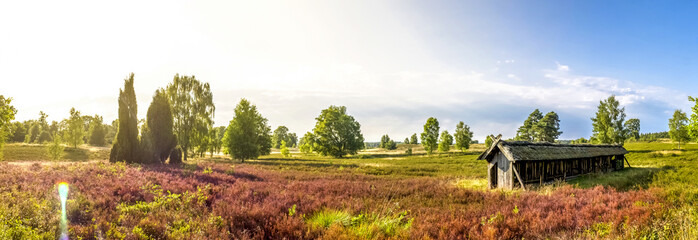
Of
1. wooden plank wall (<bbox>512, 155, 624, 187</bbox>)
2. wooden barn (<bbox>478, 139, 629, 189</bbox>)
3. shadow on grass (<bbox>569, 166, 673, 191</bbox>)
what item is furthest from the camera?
wooden plank wall (<bbox>512, 155, 624, 187</bbox>)

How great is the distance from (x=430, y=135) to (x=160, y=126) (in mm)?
55719

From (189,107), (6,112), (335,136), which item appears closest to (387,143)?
(335,136)

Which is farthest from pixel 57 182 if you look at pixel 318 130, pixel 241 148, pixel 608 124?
pixel 608 124

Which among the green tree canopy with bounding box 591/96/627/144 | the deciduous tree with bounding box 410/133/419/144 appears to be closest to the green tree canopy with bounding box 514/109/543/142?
the green tree canopy with bounding box 591/96/627/144

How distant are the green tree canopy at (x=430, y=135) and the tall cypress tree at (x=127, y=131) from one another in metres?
56.8

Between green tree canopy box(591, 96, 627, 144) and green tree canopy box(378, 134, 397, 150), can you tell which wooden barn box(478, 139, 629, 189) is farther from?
green tree canopy box(378, 134, 397, 150)

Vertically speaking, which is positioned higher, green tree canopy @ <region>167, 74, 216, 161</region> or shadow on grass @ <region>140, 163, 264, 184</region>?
green tree canopy @ <region>167, 74, 216, 161</region>

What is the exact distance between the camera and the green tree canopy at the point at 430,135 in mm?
68000

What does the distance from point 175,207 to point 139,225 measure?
179cm

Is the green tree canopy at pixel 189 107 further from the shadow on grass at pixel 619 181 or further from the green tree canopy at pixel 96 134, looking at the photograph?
the green tree canopy at pixel 96 134

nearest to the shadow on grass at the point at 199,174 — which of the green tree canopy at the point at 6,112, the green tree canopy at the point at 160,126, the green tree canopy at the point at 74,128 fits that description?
the green tree canopy at the point at 6,112

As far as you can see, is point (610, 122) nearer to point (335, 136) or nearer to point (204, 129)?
point (335, 136)

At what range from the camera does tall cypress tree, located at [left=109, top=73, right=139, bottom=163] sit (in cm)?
2275

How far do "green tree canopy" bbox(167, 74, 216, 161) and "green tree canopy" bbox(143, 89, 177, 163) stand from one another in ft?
47.9
